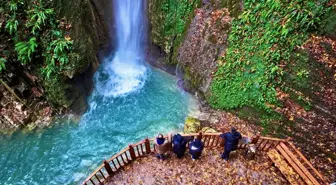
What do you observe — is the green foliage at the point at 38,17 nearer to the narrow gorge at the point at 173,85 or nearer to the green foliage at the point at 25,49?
the narrow gorge at the point at 173,85

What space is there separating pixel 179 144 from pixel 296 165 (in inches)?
171

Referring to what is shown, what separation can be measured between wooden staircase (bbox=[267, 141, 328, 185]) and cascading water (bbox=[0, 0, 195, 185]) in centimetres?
591

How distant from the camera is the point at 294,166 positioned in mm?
8180

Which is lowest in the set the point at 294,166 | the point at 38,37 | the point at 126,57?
the point at 126,57

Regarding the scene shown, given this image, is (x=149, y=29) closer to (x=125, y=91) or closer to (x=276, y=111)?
(x=125, y=91)

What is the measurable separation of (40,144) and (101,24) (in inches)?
391

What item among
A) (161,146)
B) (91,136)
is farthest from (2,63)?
(161,146)

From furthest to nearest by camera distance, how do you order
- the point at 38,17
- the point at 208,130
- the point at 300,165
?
the point at 208,130 < the point at 38,17 < the point at 300,165

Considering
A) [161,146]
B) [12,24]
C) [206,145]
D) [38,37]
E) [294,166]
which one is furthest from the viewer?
[38,37]

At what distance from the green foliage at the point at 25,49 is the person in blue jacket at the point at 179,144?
29.3ft

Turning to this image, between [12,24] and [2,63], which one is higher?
[12,24]

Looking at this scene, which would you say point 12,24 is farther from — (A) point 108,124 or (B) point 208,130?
(B) point 208,130

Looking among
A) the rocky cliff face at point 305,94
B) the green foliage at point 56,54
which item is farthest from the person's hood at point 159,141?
the green foliage at point 56,54

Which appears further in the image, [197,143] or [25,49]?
[25,49]
